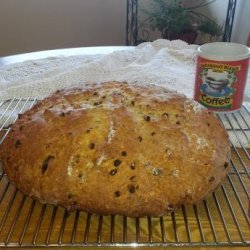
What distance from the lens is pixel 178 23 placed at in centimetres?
253

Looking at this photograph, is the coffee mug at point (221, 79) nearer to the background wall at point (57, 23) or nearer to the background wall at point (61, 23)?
the background wall at point (61, 23)

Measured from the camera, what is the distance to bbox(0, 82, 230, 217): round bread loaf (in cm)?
64

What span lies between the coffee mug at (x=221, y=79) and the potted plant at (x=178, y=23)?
5.20 feet

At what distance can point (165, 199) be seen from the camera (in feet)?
2.11

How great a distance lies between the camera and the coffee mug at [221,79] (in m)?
0.95

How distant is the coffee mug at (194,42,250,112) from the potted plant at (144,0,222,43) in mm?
1584

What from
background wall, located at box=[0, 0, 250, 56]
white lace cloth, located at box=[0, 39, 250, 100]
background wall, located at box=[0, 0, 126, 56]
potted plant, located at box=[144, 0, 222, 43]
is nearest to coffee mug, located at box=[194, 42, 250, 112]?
white lace cloth, located at box=[0, 39, 250, 100]

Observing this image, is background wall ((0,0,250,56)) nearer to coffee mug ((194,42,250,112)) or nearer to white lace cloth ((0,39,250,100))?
white lace cloth ((0,39,250,100))

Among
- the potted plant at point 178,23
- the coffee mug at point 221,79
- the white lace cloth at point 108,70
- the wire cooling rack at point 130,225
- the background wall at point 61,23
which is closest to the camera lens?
the wire cooling rack at point 130,225

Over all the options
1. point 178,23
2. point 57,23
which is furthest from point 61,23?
point 178,23

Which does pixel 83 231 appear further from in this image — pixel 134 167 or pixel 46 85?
pixel 46 85

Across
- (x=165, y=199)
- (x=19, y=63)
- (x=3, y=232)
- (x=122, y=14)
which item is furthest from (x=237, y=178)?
(x=122, y=14)

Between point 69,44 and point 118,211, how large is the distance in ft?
8.28

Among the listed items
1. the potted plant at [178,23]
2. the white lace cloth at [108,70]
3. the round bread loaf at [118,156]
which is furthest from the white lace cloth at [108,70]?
the potted plant at [178,23]
